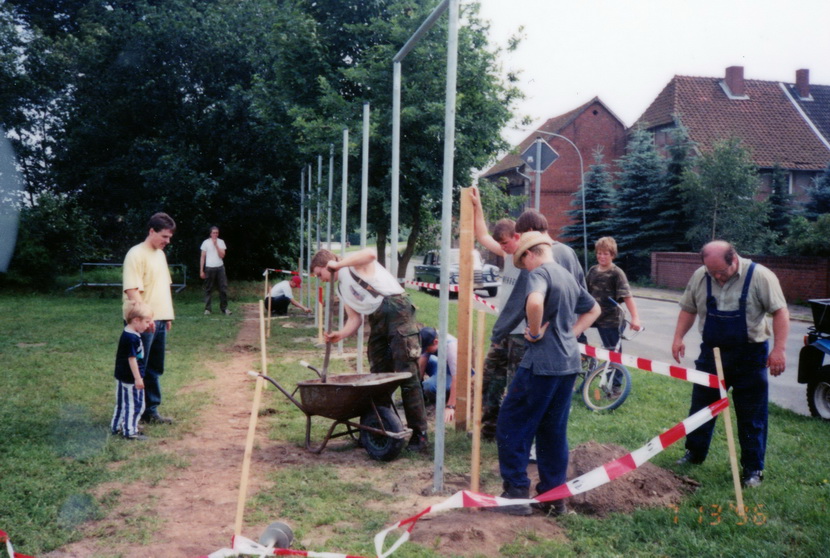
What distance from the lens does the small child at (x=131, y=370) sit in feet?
20.6

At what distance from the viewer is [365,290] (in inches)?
240

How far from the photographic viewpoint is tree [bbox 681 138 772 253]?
27.8 metres

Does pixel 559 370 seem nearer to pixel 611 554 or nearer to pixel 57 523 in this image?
pixel 611 554

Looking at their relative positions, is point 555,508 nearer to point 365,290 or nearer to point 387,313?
point 387,313

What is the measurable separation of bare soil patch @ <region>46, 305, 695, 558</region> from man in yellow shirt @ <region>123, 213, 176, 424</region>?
0.53m

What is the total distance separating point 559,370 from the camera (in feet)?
14.7

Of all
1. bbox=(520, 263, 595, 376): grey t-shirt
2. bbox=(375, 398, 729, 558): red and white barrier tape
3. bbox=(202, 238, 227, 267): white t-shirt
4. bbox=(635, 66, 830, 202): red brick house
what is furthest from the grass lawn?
bbox=(635, 66, 830, 202): red brick house

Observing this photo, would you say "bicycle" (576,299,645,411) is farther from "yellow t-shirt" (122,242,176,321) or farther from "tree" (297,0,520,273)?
"tree" (297,0,520,273)

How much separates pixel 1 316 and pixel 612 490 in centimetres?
1486

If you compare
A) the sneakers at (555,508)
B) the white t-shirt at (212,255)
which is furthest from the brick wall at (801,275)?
the sneakers at (555,508)

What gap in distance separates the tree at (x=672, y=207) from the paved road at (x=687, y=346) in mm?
7852

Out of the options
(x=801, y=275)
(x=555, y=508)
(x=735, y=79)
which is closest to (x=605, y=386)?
(x=555, y=508)

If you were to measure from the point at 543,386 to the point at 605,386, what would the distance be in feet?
11.4

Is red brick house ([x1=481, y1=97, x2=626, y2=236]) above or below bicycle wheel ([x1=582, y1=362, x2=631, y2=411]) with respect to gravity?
above
